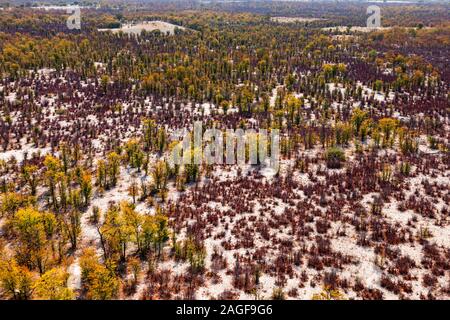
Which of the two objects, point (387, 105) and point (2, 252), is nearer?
point (2, 252)

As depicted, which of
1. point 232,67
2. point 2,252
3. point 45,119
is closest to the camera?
point 2,252

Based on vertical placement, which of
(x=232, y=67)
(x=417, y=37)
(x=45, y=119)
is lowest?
(x=45, y=119)

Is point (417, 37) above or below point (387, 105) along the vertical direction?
above

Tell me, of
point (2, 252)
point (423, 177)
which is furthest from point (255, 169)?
point (2, 252)

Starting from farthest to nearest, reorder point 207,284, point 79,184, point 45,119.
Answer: point 45,119 → point 79,184 → point 207,284

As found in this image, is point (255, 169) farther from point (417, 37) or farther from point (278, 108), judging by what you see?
point (417, 37)

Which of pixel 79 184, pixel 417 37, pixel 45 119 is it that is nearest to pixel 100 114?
pixel 45 119

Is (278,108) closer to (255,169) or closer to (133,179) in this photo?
(255,169)
